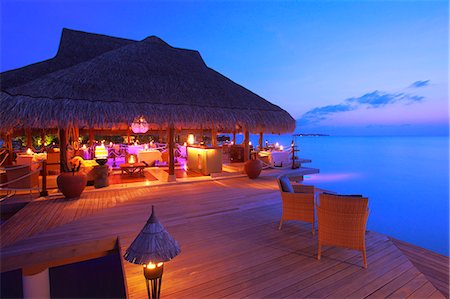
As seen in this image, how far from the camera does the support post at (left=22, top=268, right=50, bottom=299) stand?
3051 millimetres

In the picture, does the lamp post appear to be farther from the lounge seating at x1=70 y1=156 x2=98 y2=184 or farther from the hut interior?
the lounge seating at x1=70 y1=156 x2=98 y2=184

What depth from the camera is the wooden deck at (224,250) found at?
2301mm

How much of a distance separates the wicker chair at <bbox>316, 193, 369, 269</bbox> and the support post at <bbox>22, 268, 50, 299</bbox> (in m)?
3.69

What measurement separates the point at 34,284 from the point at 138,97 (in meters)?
4.56

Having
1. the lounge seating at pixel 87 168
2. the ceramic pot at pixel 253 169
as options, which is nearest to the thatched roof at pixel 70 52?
the lounge seating at pixel 87 168

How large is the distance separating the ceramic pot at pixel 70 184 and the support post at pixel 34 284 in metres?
2.52

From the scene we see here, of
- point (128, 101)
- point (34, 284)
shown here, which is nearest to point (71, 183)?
point (128, 101)

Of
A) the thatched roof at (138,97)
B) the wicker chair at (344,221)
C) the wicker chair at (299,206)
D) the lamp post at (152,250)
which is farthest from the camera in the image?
the thatched roof at (138,97)

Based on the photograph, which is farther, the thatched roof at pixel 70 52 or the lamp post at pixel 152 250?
the thatched roof at pixel 70 52

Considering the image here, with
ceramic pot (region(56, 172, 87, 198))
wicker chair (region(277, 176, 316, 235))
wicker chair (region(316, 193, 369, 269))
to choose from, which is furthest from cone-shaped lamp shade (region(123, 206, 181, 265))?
ceramic pot (region(56, 172, 87, 198))

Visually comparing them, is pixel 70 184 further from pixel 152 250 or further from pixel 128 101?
pixel 152 250

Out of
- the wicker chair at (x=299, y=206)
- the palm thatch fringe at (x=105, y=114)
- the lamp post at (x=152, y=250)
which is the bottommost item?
the wicker chair at (x=299, y=206)

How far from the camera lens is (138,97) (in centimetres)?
629

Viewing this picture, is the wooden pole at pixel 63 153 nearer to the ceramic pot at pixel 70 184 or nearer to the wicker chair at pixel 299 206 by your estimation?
the ceramic pot at pixel 70 184
